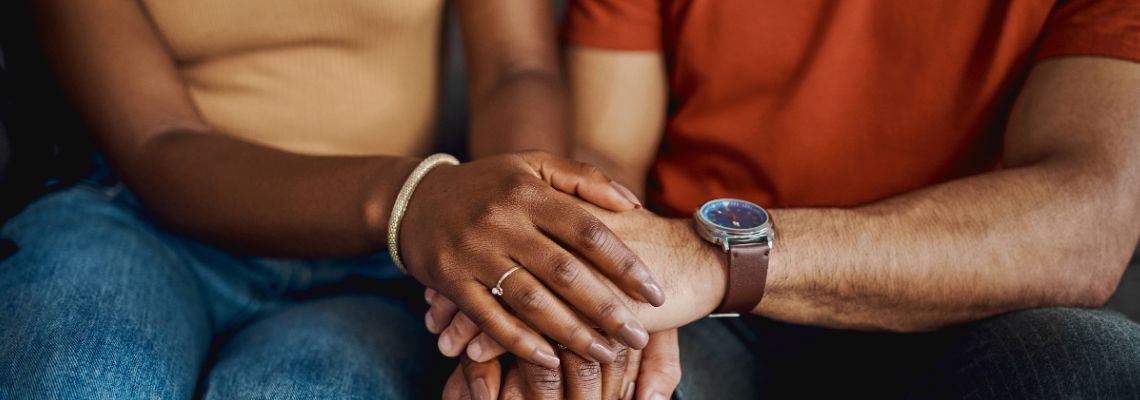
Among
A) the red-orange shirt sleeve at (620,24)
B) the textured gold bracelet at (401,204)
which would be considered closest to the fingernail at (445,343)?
the textured gold bracelet at (401,204)

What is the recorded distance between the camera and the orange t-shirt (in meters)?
1.17

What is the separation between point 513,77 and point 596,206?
1.01 ft

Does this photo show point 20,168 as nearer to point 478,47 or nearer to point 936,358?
point 478,47

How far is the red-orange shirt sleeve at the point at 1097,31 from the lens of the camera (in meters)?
1.05

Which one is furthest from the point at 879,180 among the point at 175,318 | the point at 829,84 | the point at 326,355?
the point at 175,318

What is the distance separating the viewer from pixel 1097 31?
3.50 ft

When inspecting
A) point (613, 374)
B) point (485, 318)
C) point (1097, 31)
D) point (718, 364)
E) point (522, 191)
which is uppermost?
point (1097, 31)

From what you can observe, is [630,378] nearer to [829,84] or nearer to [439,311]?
[439,311]

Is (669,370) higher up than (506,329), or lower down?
lower down

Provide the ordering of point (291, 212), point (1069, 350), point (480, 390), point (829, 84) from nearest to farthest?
point (1069, 350), point (480, 390), point (291, 212), point (829, 84)

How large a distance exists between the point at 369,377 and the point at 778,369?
1.89 feet

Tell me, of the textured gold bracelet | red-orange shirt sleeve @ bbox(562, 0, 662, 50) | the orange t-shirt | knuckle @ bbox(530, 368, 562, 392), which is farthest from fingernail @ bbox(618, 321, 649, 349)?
red-orange shirt sleeve @ bbox(562, 0, 662, 50)

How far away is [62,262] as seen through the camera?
1074 millimetres

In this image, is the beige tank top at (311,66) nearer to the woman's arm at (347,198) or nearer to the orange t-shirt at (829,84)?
the woman's arm at (347,198)
